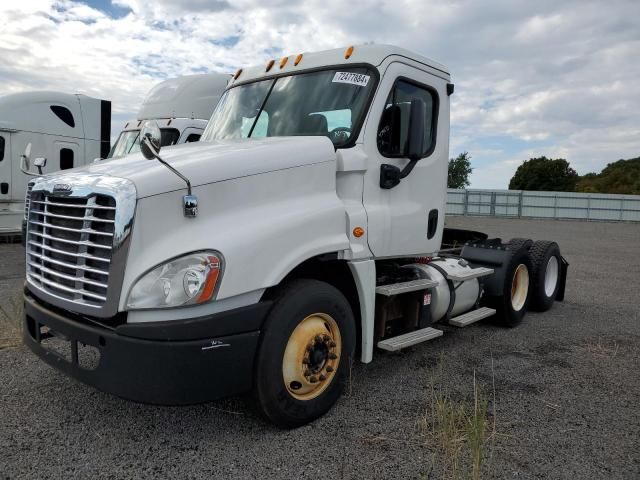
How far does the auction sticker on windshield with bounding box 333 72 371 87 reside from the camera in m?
4.05

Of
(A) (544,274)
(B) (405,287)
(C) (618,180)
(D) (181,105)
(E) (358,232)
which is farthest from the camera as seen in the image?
(C) (618,180)

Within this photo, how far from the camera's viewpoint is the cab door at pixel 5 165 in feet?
41.7

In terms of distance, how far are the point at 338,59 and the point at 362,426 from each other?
109 inches

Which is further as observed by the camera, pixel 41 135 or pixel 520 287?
pixel 41 135

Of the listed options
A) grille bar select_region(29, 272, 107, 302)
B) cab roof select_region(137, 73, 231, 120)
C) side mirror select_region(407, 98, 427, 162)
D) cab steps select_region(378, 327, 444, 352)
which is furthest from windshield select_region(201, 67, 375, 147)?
cab roof select_region(137, 73, 231, 120)

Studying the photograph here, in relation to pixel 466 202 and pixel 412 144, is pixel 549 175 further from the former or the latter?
pixel 412 144

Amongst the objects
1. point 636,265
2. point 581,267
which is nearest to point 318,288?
point 581,267

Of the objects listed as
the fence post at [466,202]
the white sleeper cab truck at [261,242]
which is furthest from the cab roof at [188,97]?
the fence post at [466,202]

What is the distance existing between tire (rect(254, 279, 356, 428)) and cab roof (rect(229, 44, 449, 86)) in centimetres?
185

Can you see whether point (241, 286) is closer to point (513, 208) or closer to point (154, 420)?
point (154, 420)

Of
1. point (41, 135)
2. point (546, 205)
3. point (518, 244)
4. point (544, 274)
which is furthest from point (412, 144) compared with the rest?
point (546, 205)

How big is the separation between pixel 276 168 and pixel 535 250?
15.7 feet

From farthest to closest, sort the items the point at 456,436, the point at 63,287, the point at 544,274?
the point at 544,274 → the point at 456,436 → the point at 63,287

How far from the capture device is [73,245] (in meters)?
3.11
